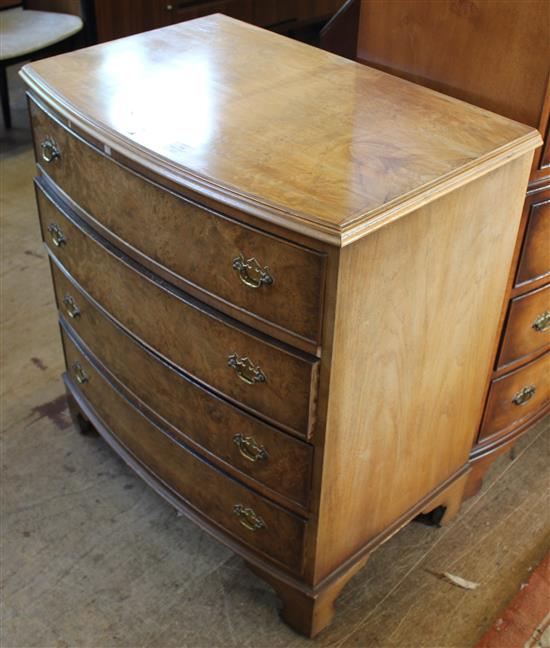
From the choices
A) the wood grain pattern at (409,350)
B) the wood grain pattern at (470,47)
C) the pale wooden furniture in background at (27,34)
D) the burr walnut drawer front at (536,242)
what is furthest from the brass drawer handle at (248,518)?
the pale wooden furniture in background at (27,34)

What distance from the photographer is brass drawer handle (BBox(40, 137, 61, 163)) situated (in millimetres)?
1630

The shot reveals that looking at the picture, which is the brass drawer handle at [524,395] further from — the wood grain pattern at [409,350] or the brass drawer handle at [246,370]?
the brass drawer handle at [246,370]

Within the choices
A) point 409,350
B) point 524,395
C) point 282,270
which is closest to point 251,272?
point 282,270

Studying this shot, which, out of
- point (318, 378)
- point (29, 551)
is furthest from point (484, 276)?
point (29, 551)

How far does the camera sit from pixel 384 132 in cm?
140

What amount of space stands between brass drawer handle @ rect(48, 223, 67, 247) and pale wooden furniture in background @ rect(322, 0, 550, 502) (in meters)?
0.72

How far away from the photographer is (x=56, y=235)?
180cm

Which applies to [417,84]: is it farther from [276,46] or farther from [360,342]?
[360,342]

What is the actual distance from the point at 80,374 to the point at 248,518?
24.4 inches

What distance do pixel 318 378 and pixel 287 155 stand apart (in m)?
0.36

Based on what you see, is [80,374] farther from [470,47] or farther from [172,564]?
[470,47]

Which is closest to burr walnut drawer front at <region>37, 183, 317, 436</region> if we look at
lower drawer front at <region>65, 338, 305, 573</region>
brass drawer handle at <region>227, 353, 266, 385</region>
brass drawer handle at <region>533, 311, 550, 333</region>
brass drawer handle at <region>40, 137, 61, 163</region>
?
brass drawer handle at <region>227, 353, 266, 385</region>

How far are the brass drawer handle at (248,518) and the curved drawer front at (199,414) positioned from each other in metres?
0.10

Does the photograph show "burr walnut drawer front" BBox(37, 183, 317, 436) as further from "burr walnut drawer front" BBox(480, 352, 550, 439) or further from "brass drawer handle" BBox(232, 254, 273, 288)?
"burr walnut drawer front" BBox(480, 352, 550, 439)
